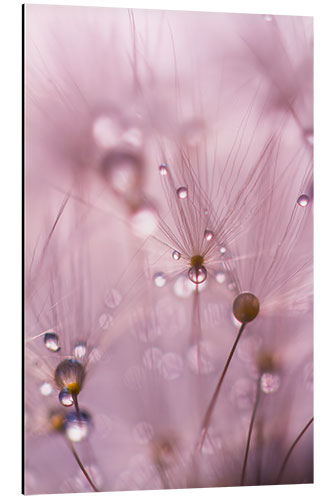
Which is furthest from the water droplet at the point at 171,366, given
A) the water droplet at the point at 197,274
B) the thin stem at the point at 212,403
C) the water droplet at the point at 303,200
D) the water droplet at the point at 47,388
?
the water droplet at the point at 303,200

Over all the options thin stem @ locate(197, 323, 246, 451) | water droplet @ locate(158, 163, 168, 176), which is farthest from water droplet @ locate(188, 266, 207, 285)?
water droplet @ locate(158, 163, 168, 176)

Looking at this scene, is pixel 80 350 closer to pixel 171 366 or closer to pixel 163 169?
pixel 171 366

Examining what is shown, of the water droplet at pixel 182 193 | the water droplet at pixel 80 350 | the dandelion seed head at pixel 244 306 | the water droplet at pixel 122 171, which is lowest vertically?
the water droplet at pixel 80 350

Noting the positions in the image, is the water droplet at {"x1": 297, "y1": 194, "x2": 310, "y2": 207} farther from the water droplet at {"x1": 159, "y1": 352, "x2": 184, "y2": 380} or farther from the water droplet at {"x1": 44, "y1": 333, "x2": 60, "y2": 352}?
the water droplet at {"x1": 44, "y1": 333, "x2": 60, "y2": 352}

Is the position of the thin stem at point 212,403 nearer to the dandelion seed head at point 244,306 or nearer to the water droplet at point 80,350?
the dandelion seed head at point 244,306

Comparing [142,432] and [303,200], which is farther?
[303,200]

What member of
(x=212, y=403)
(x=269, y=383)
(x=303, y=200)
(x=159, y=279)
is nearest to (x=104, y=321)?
(x=159, y=279)
